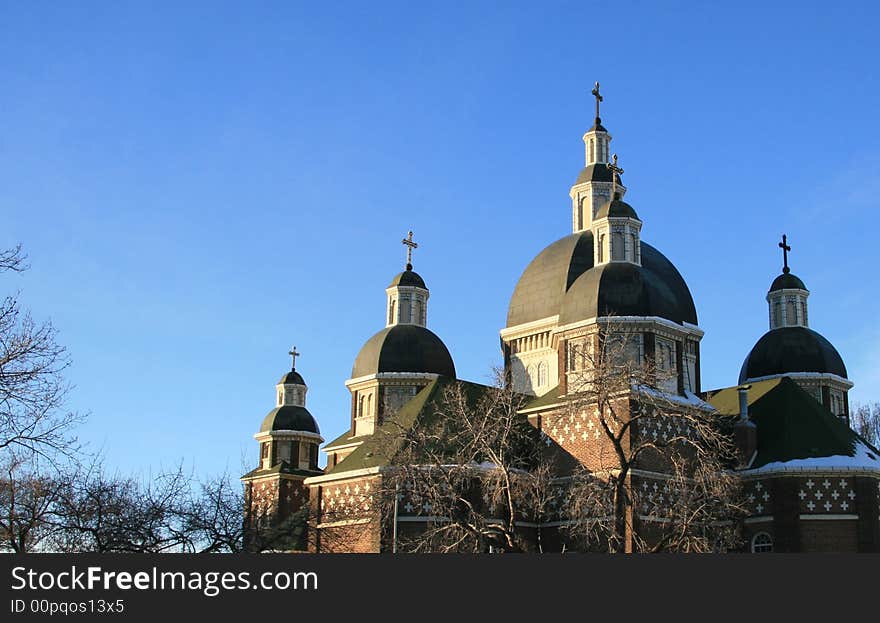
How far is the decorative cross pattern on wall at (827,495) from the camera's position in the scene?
113 ft

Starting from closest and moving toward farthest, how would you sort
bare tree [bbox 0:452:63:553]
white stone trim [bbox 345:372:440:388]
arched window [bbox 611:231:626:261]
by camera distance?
bare tree [bbox 0:452:63:553] → arched window [bbox 611:231:626:261] → white stone trim [bbox 345:372:440:388]

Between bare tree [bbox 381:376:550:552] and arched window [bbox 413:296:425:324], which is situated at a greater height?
arched window [bbox 413:296:425:324]

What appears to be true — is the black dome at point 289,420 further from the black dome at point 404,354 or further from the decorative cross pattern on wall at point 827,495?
the decorative cross pattern on wall at point 827,495

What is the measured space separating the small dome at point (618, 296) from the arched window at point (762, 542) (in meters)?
7.68

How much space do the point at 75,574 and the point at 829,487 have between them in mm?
26822

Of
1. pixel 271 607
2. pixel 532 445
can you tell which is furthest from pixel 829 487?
pixel 271 607

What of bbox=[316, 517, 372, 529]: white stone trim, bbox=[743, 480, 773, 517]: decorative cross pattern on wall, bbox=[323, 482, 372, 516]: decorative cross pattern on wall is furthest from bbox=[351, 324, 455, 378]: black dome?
bbox=[743, 480, 773, 517]: decorative cross pattern on wall

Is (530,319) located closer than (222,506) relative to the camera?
No

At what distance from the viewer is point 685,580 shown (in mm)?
14477

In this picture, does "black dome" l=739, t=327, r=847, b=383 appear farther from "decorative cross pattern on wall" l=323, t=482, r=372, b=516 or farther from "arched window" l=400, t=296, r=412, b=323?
"decorative cross pattern on wall" l=323, t=482, r=372, b=516

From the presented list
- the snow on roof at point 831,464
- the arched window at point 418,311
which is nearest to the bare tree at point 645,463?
the snow on roof at point 831,464

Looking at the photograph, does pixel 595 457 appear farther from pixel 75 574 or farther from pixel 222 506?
pixel 75 574

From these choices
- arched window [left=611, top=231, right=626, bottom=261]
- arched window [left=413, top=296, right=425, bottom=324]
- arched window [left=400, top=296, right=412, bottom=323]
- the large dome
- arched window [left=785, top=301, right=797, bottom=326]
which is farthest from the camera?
arched window [left=785, top=301, right=797, bottom=326]

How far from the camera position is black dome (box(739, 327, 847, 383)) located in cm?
4622
